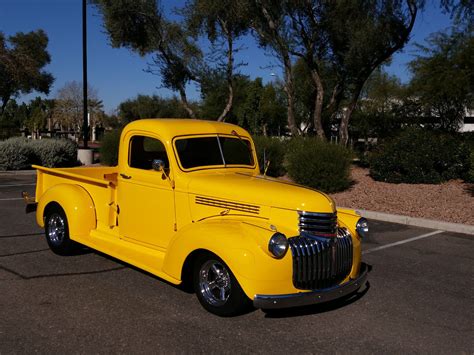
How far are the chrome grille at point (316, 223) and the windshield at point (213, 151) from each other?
1369 mm

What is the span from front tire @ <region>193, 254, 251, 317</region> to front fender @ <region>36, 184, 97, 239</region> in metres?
2.02

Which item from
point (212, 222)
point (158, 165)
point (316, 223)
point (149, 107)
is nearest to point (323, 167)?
point (158, 165)

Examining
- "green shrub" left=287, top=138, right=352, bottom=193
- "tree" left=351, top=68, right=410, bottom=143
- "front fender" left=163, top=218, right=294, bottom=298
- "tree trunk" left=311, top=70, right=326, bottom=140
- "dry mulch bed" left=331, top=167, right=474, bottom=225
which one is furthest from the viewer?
"tree" left=351, top=68, right=410, bottom=143

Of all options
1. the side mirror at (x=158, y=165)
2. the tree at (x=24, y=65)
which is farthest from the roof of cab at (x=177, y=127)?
the tree at (x=24, y=65)

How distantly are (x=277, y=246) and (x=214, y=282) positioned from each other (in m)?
0.76

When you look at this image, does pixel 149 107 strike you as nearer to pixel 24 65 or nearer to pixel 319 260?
pixel 24 65

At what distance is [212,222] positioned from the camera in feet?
15.0

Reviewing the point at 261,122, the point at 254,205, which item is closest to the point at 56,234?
the point at 254,205

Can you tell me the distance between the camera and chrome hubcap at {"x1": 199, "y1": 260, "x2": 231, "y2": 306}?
4359 mm

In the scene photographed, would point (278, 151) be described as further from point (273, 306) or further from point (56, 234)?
point (273, 306)

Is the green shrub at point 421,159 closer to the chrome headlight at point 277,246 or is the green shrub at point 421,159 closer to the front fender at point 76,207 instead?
the front fender at point 76,207

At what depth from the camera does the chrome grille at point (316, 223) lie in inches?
175

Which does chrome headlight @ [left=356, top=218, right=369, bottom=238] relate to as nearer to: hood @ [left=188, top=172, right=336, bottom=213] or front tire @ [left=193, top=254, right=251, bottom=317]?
hood @ [left=188, top=172, right=336, bottom=213]

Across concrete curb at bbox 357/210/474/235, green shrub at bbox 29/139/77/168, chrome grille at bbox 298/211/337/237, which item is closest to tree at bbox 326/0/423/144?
concrete curb at bbox 357/210/474/235
